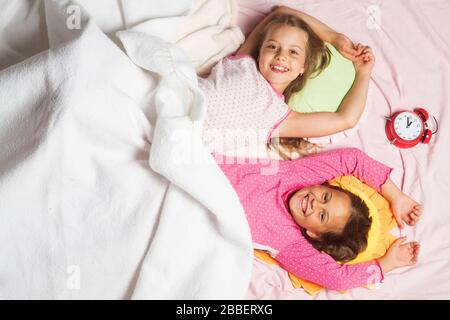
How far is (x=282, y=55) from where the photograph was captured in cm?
123

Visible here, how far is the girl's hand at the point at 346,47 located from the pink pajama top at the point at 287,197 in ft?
0.84

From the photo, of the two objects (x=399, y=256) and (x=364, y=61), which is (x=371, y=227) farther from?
(x=364, y=61)

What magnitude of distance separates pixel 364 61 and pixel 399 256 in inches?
19.5

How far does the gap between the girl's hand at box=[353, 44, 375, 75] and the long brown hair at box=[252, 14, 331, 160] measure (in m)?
0.08

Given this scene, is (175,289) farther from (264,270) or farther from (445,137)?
(445,137)

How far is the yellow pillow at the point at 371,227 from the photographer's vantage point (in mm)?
1131

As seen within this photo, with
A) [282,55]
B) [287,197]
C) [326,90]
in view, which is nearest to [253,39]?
[282,55]

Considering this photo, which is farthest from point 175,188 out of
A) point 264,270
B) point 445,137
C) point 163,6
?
point 445,137

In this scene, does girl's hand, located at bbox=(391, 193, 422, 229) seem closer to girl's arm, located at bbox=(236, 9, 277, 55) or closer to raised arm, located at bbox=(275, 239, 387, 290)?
raised arm, located at bbox=(275, 239, 387, 290)

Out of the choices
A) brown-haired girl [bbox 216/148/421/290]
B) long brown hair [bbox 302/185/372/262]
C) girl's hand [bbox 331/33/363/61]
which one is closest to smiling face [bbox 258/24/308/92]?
girl's hand [bbox 331/33/363/61]

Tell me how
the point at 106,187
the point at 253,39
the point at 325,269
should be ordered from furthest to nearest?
the point at 253,39 < the point at 325,269 < the point at 106,187

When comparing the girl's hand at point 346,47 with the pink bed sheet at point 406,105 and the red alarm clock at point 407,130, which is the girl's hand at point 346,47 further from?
the red alarm clock at point 407,130

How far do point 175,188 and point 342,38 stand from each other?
0.65 meters

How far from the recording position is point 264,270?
114 centimetres
